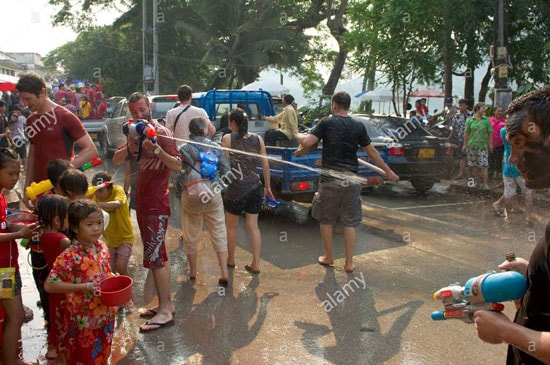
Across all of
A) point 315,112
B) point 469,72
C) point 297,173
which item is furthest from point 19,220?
point 315,112

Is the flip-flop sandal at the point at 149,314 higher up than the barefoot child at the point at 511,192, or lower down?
lower down

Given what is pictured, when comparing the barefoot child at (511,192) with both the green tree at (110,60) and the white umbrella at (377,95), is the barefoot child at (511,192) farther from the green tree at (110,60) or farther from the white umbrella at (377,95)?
the green tree at (110,60)

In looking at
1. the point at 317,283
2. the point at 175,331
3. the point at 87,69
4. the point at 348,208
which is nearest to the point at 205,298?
the point at 175,331

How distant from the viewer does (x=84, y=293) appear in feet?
10.7

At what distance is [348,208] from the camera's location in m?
6.00

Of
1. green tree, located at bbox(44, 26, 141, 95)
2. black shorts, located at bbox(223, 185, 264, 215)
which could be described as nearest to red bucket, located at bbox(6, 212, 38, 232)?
black shorts, located at bbox(223, 185, 264, 215)

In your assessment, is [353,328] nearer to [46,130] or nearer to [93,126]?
[46,130]

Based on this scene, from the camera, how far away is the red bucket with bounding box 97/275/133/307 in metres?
3.09

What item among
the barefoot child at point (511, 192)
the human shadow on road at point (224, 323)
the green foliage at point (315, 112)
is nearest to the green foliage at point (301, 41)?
the green foliage at point (315, 112)

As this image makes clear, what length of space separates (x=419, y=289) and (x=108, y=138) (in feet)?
40.9

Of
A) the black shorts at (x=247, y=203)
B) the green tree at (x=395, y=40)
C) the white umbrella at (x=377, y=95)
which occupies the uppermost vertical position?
the green tree at (x=395, y=40)

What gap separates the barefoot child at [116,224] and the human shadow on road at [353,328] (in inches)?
64.7

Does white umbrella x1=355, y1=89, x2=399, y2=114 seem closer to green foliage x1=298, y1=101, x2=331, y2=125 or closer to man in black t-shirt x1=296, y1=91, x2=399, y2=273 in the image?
green foliage x1=298, y1=101, x2=331, y2=125

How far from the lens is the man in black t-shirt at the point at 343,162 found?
5.95 meters
